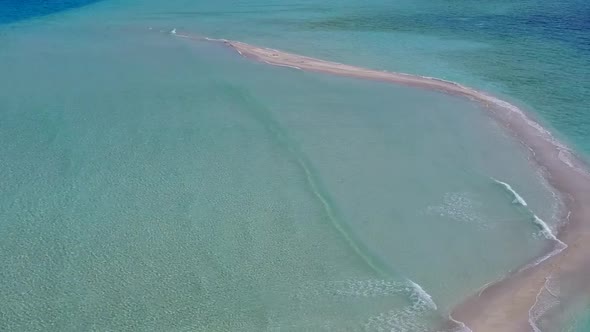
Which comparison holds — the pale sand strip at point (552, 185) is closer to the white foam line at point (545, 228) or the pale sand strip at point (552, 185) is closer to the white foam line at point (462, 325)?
the white foam line at point (462, 325)

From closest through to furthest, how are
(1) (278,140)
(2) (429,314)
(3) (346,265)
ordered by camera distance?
(2) (429,314) → (3) (346,265) → (1) (278,140)

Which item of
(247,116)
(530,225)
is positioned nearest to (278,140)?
(247,116)

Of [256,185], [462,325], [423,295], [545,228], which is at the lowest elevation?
[462,325]

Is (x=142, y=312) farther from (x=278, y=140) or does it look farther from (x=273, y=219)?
(x=278, y=140)

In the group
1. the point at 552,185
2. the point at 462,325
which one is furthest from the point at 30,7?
the point at 462,325

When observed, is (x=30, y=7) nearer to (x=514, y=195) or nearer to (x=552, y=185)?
(x=514, y=195)

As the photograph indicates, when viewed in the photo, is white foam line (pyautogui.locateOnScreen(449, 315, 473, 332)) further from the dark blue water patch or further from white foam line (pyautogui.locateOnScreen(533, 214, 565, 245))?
the dark blue water patch

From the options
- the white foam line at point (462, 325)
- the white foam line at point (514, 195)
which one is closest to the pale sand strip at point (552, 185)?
the white foam line at point (462, 325)
